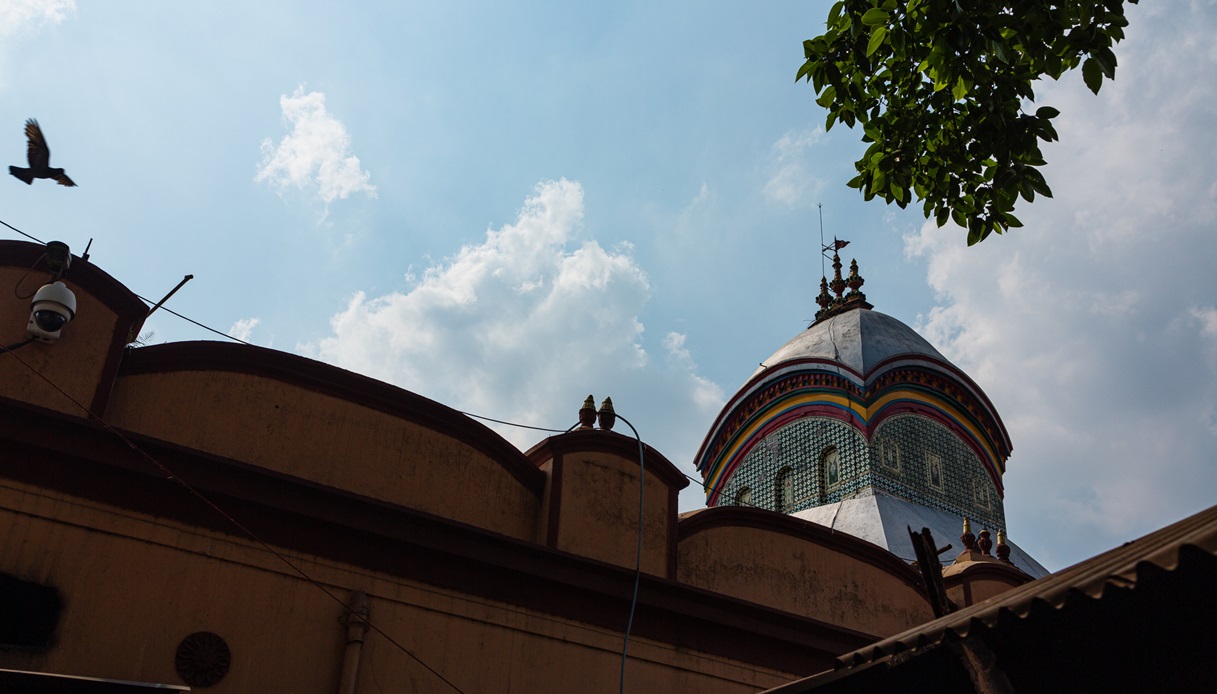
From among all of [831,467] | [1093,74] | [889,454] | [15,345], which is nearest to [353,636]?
[15,345]

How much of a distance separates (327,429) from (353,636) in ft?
6.32

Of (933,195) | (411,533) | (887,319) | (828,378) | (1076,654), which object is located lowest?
(1076,654)

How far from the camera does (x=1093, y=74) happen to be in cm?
664

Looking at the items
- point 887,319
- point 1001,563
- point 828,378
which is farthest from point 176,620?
point 887,319

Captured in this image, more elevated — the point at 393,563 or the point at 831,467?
the point at 831,467

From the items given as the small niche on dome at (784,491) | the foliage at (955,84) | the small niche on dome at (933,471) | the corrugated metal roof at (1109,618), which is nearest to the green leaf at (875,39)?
the foliage at (955,84)

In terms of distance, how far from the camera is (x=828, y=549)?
12.4 m

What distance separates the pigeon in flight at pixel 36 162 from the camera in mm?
8492

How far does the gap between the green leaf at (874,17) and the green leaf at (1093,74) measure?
1.27 meters

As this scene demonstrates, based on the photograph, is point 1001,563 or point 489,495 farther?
point 1001,563

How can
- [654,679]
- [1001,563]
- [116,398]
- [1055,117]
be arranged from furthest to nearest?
[1001,563]
[654,679]
[116,398]
[1055,117]

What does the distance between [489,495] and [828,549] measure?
4359 millimetres

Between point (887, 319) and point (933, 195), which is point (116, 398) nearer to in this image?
point (933, 195)

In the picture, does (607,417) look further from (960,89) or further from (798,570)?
(960,89)
